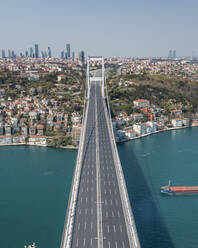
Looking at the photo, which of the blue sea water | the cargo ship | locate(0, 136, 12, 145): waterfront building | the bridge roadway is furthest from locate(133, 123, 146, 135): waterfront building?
locate(0, 136, 12, 145): waterfront building

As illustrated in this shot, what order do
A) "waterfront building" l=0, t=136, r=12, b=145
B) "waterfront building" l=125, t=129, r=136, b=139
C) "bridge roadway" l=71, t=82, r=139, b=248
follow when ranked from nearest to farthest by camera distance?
"bridge roadway" l=71, t=82, r=139, b=248 < "waterfront building" l=0, t=136, r=12, b=145 < "waterfront building" l=125, t=129, r=136, b=139

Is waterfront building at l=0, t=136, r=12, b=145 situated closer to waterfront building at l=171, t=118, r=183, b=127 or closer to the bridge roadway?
the bridge roadway

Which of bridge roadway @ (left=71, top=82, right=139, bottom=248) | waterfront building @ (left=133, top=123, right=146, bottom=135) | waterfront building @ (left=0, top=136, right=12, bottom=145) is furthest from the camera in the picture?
waterfront building @ (left=133, top=123, right=146, bottom=135)

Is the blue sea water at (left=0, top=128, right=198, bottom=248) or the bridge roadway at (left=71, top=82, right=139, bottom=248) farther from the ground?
the bridge roadway at (left=71, top=82, right=139, bottom=248)

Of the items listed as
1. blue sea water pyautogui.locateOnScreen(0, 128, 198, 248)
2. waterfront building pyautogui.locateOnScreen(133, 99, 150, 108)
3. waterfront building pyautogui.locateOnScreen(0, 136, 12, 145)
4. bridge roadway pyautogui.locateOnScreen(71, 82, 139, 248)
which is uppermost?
waterfront building pyautogui.locateOnScreen(133, 99, 150, 108)

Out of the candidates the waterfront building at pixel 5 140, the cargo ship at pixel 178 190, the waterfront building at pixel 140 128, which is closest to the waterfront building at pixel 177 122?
the waterfront building at pixel 140 128

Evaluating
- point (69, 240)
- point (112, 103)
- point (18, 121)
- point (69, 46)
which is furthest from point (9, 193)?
point (69, 46)

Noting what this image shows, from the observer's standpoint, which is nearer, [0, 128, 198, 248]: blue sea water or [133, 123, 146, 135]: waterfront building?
[0, 128, 198, 248]: blue sea water
